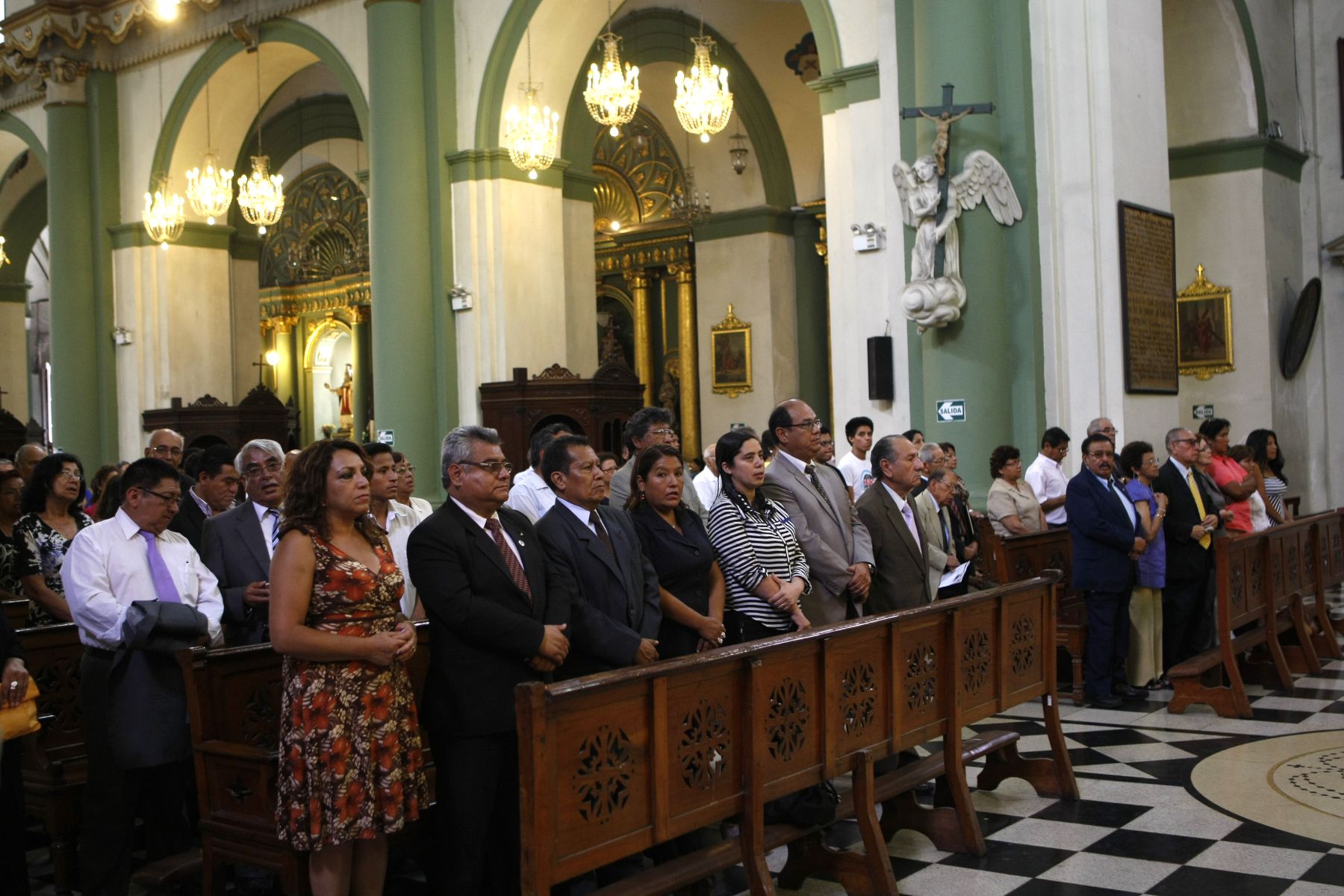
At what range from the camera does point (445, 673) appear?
3881 mm

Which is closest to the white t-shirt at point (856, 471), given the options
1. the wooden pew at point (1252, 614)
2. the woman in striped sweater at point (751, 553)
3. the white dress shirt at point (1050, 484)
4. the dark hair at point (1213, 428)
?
the white dress shirt at point (1050, 484)

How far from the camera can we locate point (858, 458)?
9.38 metres

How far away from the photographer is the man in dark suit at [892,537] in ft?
18.4

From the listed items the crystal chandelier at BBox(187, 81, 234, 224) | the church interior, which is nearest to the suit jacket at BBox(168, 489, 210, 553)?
the church interior

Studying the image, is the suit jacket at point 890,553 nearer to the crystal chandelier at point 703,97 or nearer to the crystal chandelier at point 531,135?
the crystal chandelier at point 703,97

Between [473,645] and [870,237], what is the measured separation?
736cm

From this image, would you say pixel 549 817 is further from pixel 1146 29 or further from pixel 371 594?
pixel 1146 29

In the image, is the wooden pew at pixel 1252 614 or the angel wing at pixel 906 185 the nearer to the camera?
the wooden pew at pixel 1252 614

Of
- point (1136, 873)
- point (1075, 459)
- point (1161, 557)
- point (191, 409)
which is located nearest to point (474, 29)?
point (191, 409)

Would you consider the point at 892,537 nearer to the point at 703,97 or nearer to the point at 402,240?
the point at 703,97

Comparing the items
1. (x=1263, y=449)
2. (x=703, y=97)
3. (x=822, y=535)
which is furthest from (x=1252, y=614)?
(x=703, y=97)

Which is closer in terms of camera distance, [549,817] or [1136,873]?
[549,817]

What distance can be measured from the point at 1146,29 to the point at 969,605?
7.00 metres

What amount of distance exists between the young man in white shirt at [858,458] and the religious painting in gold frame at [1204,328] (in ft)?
16.3
